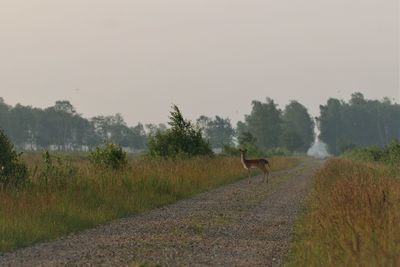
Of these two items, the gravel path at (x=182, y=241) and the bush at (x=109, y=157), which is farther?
Result: the bush at (x=109, y=157)

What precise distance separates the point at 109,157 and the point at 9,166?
6672 mm

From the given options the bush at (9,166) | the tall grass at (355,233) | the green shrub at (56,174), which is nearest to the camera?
the tall grass at (355,233)

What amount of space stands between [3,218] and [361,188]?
7.69m

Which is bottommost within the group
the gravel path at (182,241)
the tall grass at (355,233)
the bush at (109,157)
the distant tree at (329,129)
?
the gravel path at (182,241)

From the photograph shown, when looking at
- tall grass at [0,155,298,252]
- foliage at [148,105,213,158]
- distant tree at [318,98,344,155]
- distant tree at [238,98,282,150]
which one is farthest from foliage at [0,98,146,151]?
tall grass at [0,155,298,252]

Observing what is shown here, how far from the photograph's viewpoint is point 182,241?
10.0 m

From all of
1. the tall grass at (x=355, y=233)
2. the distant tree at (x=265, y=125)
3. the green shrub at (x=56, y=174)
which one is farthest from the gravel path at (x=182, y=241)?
the distant tree at (x=265, y=125)

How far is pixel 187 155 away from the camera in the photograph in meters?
31.8

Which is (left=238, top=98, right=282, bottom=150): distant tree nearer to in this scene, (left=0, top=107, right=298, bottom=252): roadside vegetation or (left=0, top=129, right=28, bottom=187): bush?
(left=0, top=107, right=298, bottom=252): roadside vegetation

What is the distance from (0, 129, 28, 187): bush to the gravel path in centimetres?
392

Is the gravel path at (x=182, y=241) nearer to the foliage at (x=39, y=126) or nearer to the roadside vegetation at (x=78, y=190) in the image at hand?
the roadside vegetation at (x=78, y=190)

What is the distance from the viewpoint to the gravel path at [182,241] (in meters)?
8.27

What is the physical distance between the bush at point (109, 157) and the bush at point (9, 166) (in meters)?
5.56

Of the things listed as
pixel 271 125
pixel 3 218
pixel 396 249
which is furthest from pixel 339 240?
pixel 271 125
